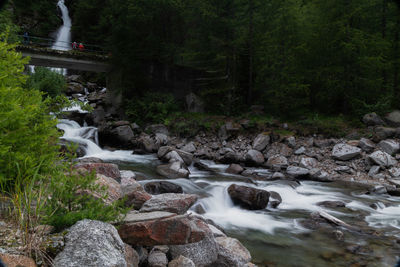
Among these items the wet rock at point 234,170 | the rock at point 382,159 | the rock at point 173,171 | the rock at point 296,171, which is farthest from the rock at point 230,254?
the rock at point 382,159

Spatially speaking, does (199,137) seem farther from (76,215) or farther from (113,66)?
(76,215)

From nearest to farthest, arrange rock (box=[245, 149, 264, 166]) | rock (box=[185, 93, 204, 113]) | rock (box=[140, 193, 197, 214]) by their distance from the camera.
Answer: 1. rock (box=[140, 193, 197, 214])
2. rock (box=[245, 149, 264, 166])
3. rock (box=[185, 93, 204, 113])

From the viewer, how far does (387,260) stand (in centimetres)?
627

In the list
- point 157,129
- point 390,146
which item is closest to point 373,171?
point 390,146

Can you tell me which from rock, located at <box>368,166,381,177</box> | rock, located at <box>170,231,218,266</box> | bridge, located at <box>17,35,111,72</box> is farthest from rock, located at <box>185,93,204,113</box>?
rock, located at <box>170,231,218,266</box>

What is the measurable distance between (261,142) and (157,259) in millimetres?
14395

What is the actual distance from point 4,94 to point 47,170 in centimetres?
120

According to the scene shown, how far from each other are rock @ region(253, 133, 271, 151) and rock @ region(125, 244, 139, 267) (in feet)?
47.0

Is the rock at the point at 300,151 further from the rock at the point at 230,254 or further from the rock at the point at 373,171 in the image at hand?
the rock at the point at 230,254

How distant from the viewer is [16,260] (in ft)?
8.24

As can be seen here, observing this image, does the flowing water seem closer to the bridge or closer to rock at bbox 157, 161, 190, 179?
rock at bbox 157, 161, 190, 179

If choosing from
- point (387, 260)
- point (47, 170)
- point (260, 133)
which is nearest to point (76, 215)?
point (47, 170)

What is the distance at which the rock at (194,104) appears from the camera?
2380 centimetres

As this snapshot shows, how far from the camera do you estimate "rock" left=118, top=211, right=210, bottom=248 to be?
3.94 meters
